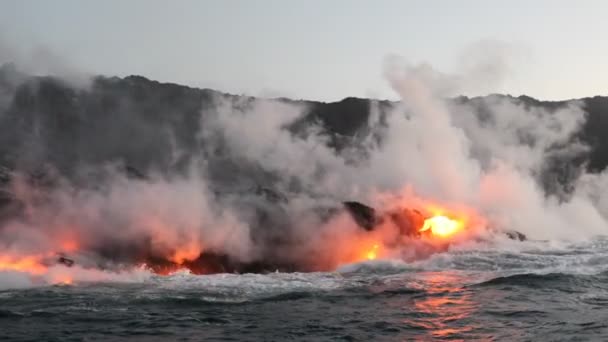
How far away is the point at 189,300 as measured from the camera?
17.3 metres

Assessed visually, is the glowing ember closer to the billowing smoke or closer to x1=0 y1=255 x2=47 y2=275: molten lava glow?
the billowing smoke

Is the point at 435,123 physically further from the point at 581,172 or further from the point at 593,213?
the point at 581,172

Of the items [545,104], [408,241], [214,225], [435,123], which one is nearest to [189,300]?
[214,225]

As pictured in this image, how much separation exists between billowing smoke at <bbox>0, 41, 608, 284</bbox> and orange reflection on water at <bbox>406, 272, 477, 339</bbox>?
6861 millimetres

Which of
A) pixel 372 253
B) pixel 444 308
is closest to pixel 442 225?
pixel 372 253

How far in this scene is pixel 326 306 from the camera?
17.1 m

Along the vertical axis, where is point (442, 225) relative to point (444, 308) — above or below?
above

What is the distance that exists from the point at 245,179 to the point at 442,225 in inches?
698

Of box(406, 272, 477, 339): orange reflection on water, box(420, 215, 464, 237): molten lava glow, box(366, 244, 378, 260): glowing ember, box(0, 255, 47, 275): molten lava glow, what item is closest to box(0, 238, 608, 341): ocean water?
box(406, 272, 477, 339): orange reflection on water

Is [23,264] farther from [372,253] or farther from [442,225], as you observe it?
[442,225]

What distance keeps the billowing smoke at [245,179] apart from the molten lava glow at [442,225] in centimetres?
168

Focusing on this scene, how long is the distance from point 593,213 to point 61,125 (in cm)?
4124

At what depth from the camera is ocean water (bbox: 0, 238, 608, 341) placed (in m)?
14.0

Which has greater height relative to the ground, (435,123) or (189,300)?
(435,123)
